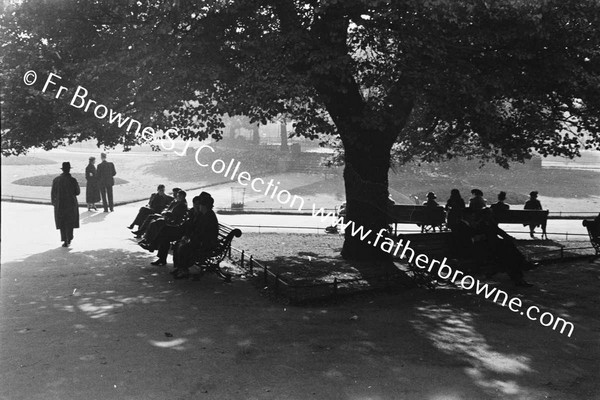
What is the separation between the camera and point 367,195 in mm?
12570

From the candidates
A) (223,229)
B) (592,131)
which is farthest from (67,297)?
(592,131)

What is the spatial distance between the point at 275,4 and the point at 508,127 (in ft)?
17.9

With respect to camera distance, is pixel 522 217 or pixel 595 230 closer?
pixel 595 230

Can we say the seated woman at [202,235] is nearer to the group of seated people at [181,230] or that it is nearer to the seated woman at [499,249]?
the group of seated people at [181,230]

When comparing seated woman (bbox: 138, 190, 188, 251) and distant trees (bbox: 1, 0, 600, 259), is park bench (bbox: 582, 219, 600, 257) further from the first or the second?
seated woman (bbox: 138, 190, 188, 251)

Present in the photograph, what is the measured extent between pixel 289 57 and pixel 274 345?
17.4 feet

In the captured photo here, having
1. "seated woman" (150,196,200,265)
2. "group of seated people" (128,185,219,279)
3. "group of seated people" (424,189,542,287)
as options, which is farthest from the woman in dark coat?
"group of seated people" (424,189,542,287)

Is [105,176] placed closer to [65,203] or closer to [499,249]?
[65,203]

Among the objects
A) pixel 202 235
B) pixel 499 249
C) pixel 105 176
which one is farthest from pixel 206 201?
pixel 105 176

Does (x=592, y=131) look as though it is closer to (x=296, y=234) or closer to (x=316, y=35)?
(x=316, y=35)

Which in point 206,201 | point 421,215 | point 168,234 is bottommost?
point 168,234

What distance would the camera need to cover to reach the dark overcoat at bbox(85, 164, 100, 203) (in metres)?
19.0

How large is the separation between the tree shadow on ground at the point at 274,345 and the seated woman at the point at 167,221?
2.06 metres

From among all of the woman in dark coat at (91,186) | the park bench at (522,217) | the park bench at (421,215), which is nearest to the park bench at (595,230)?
the park bench at (522,217)
